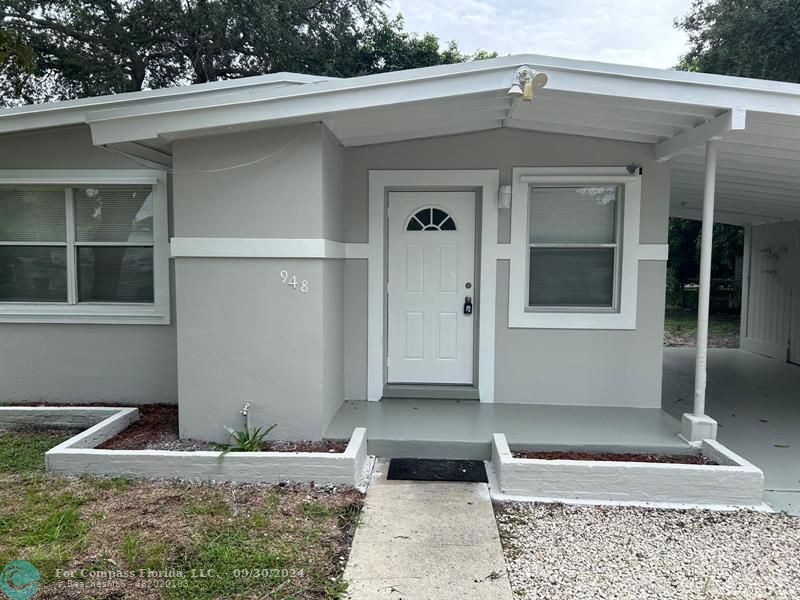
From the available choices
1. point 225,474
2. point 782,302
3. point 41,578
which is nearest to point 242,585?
point 41,578

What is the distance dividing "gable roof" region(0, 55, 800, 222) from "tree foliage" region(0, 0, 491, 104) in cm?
768

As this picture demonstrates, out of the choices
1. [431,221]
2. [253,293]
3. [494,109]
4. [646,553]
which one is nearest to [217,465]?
[253,293]

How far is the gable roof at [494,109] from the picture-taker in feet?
12.1

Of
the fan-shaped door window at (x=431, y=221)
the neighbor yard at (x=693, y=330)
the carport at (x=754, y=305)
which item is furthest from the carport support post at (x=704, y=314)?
the neighbor yard at (x=693, y=330)

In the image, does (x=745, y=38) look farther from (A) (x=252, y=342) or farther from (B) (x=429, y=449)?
(A) (x=252, y=342)

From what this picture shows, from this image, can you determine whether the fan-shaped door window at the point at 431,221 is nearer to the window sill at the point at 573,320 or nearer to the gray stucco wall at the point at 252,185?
the window sill at the point at 573,320

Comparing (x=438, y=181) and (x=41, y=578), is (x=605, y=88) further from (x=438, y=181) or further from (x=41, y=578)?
(x=41, y=578)

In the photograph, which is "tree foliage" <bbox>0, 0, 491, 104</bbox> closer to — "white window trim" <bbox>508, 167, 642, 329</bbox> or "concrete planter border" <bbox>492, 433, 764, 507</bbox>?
"white window trim" <bbox>508, 167, 642, 329</bbox>

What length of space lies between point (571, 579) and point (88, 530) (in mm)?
2747

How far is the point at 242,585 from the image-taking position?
8.63 feet

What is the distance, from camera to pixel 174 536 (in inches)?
120

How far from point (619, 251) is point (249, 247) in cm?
340

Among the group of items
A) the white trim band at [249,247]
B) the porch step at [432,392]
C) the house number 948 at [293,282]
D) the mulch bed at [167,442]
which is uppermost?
the white trim band at [249,247]

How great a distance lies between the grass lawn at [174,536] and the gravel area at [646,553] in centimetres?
105
